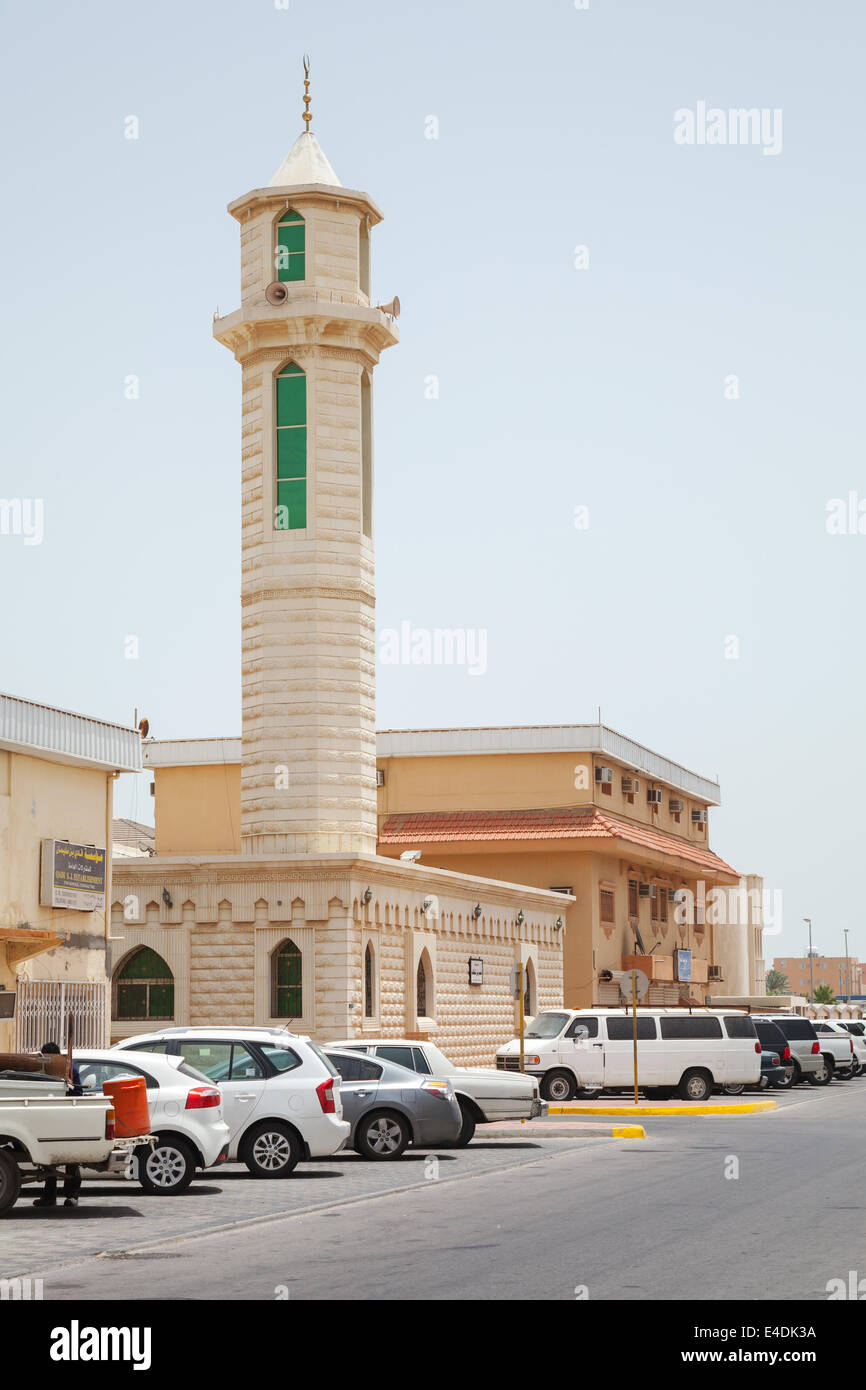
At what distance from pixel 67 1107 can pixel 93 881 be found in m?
14.9

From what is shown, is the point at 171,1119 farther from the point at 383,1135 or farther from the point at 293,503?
the point at 293,503

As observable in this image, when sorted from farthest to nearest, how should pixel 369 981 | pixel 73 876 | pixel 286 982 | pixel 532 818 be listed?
pixel 532 818
pixel 369 981
pixel 286 982
pixel 73 876

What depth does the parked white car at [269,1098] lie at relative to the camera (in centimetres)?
1998

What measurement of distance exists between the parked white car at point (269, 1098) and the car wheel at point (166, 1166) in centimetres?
168

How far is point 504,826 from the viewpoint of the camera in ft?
176

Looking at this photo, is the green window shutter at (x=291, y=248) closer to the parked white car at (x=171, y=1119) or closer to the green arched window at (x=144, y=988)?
the green arched window at (x=144, y=988)

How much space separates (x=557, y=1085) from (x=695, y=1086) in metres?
2.84

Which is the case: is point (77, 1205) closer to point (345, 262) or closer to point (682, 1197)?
point (682, 1197)

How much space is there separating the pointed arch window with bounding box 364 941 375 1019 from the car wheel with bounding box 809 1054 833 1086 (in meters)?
13.9

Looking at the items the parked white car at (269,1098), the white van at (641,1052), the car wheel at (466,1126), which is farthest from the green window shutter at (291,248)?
the parked white car at (269,1098)

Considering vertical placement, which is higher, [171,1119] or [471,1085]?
[171,1119]

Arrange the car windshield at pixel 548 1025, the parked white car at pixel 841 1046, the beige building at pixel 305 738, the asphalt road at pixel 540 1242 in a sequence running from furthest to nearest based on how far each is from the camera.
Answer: the parked white car at pixel 841 1046, the beige building at pixel 305 738, the car windshield at pixel 548 1025, the asphalt road at pixel 540 1242

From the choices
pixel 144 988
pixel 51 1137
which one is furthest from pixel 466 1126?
pixel 144 988
